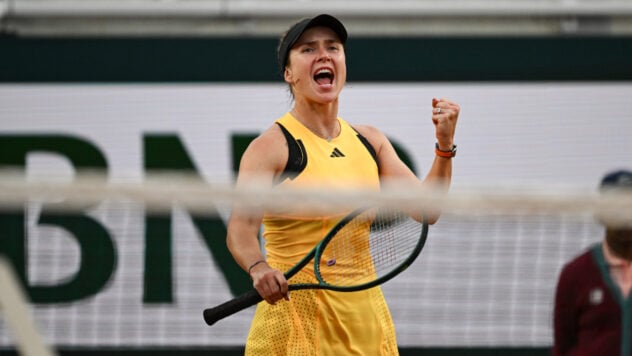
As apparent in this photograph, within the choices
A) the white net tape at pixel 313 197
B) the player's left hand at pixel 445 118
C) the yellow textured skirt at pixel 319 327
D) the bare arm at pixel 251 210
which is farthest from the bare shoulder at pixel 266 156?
the white net tape at pixel 313 197

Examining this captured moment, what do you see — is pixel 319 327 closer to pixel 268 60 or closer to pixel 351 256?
pixel 351 256

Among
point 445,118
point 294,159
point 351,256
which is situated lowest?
point 351,256

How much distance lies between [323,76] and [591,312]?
1285mm

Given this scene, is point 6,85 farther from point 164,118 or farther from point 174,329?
point 174,329

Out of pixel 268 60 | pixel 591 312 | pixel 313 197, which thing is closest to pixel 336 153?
pixel 591 312

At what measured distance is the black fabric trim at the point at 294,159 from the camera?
378cm

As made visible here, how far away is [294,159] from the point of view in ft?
12.5

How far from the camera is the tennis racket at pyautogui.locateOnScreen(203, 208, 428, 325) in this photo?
12.3 ft

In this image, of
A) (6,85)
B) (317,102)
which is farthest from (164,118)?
(317,102)

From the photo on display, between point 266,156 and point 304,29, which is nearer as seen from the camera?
point 266,156

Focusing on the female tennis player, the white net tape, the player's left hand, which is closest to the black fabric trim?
the female tennis player

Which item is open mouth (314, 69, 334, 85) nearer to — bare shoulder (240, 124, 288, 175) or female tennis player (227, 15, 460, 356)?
female tennis player (227, 15, 460, 356)

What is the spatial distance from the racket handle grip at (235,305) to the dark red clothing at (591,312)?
122 centimetres

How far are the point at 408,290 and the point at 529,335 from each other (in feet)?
2.16
